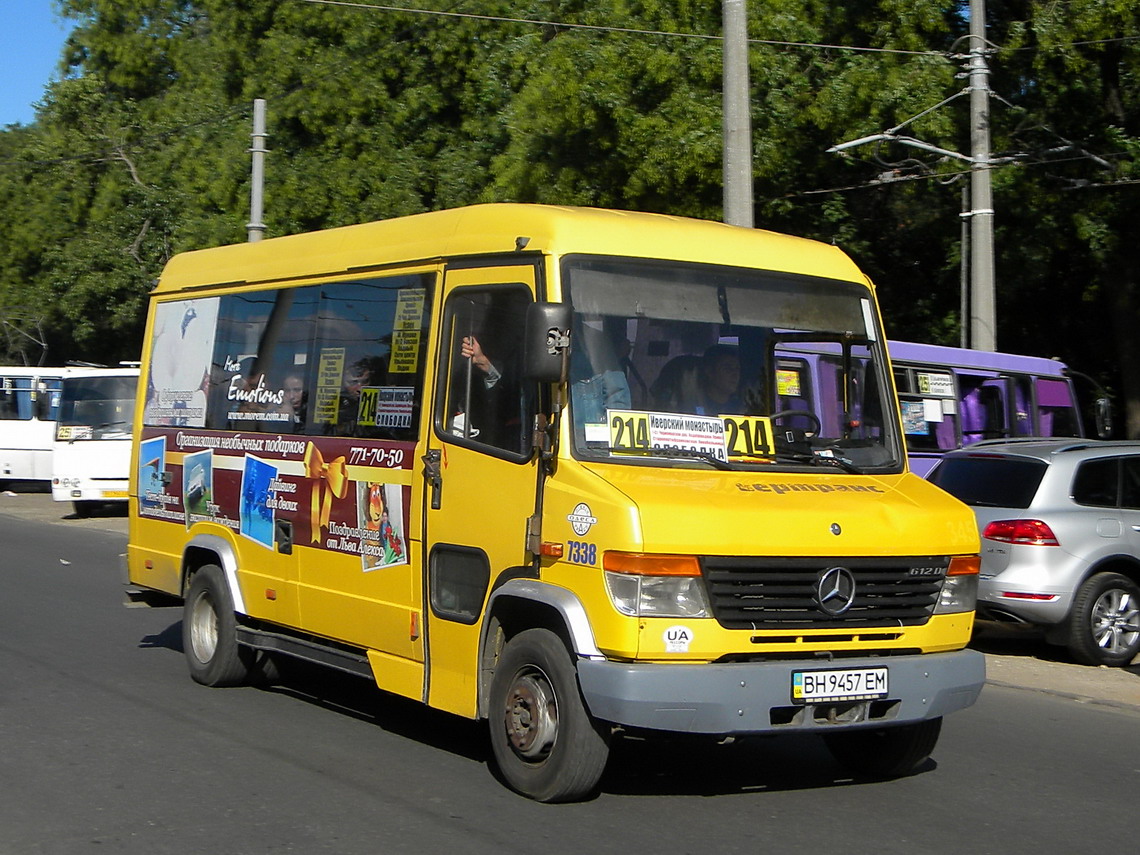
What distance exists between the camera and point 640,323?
688 cm

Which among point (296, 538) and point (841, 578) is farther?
point (296, 538)

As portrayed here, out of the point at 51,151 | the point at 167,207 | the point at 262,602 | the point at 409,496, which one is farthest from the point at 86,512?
the point at 409,496

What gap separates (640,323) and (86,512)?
2400cm

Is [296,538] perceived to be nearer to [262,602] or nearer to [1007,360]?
[262,602]

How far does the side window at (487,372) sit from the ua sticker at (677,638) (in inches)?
43.2

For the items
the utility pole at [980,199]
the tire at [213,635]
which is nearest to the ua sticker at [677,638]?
the tire at [213,635]

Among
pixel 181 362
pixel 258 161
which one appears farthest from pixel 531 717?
pixel 258 161

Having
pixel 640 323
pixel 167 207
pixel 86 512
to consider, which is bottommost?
pixel 86 512

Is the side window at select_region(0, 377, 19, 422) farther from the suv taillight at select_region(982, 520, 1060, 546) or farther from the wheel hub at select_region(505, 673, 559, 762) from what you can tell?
the wheel hub at select_region(505, 673, 559, 762)

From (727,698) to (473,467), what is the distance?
5.57ft

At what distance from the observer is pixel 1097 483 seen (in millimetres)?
11484

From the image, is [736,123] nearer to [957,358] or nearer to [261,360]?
[957,358]

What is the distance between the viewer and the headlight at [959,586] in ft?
22.4

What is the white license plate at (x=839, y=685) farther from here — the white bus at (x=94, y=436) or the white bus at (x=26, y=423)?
the white bus at (x=26, y=423)
